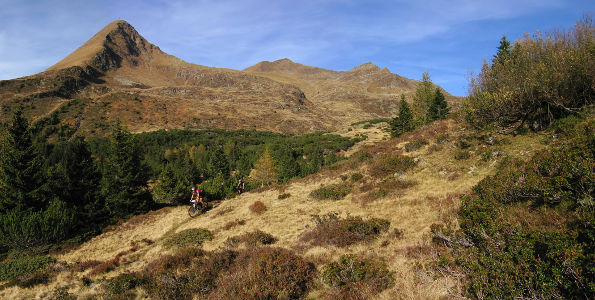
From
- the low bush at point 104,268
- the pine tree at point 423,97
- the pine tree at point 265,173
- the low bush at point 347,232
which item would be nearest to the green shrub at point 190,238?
the low bush at point 104,268

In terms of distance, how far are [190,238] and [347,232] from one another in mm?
10095

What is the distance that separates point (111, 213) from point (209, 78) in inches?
7133

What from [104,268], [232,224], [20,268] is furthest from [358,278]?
[20,268]

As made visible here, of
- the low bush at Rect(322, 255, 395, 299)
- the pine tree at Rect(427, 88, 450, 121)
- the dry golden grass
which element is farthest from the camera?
the pine tree at Rect(427, 88, 450, 121)

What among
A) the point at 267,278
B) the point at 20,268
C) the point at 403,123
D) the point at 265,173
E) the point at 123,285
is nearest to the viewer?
the point at 267,278

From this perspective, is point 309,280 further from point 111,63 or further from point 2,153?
point 111,63

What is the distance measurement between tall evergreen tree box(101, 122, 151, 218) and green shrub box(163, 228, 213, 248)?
574 inches

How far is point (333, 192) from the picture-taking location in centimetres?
1902

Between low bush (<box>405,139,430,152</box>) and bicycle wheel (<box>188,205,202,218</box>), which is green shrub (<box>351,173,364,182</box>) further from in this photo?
bicycle wheel (<box>188,205,202,218</box>)

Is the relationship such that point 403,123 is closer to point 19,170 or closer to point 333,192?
point 333,192

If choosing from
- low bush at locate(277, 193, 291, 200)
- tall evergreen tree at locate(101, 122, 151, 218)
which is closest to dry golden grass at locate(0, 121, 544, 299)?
low bush at locate(277, 193, 291, 200)

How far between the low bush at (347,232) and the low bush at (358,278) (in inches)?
97.7

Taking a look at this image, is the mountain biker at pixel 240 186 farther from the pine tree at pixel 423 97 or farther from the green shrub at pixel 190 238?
the pine tree at pixel 423 97

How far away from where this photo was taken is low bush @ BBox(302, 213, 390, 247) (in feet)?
34.1
